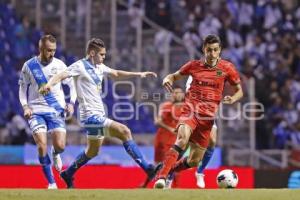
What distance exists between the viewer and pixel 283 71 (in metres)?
25.8

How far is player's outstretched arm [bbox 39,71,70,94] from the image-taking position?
13609 millimetres

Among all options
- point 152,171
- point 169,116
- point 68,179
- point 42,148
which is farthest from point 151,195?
point 169,116

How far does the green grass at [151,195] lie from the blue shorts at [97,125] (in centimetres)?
174

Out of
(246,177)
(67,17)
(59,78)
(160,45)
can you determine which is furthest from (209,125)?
(67,17)

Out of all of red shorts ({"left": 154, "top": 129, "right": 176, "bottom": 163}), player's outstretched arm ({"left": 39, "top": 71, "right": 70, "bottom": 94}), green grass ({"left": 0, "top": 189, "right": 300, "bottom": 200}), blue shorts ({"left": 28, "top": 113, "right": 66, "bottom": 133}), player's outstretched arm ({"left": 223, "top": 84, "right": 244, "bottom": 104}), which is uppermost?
player's outstretched arm ({"left": 39, "top": 71, "right": 70, "bottom": 94})

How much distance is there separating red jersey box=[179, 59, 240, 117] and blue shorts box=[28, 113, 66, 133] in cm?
214

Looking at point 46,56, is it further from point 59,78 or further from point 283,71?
point 283,71

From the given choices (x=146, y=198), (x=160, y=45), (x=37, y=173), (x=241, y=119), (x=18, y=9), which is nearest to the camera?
(x=146, y=198)

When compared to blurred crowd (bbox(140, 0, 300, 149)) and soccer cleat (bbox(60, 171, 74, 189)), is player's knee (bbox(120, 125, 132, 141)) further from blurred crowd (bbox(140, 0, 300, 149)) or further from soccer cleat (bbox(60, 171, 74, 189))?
blurred crowd (bbox(140, 0, 300, 149))

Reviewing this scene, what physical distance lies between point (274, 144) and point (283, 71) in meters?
2.61

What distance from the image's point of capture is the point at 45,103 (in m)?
14.5

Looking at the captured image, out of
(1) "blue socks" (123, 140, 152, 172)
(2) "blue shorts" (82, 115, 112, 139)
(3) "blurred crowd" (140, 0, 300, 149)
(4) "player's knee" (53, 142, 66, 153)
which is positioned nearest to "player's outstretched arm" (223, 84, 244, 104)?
(1) "blue socks" (123, 140, 152, 172)

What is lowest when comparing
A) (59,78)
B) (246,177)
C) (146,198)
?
(246,177)

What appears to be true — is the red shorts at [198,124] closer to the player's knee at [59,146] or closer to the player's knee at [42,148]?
the player's knee at [59,146]
